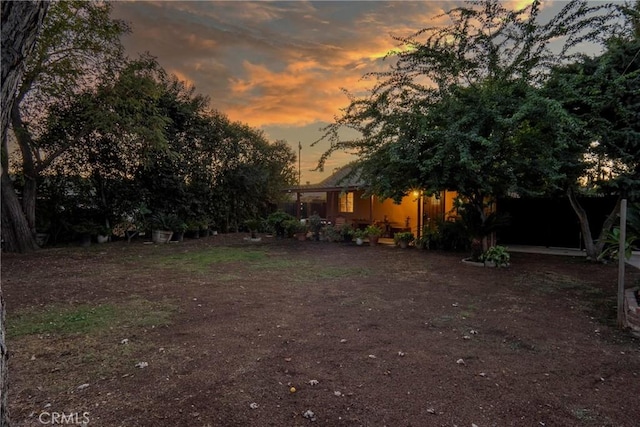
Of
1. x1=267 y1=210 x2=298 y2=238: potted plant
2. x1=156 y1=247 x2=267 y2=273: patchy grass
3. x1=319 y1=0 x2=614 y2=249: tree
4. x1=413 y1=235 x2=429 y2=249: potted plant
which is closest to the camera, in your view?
x1=319 y1=0 x2=614 y2=249: tree

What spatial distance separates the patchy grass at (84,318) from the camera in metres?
3.85

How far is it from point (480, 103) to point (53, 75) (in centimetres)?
1086

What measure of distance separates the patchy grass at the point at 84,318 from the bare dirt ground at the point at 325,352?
4 centimetres

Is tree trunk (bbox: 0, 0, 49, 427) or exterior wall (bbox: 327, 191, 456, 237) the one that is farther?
exterior wall (bbox: 327, 191, 456, 237)

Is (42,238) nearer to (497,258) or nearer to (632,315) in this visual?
(497,258)

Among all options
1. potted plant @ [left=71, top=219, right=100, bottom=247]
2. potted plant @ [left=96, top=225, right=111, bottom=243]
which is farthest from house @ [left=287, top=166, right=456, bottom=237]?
potted plant @ [left=71, top=219, right=100, bottom=247]

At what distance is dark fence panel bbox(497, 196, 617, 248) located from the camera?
35.2 feet

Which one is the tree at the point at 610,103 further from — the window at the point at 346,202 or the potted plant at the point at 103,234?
the potted plant at the point at 103,234

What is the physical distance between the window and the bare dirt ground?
996 cm

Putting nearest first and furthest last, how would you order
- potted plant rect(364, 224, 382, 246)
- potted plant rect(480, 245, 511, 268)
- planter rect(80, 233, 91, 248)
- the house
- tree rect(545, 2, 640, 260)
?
tree rect(545, 2, 640, 260) → potted plant rect(480, 245, 511, 268) → planter rect(80, 233, 91, 248) → potted plant rect(364, 224, 382, 246) → the house

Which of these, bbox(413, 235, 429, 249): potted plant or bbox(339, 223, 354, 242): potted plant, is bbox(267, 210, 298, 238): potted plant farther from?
bbox(413, 235, 429, 249): potted plant

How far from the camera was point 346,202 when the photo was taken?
55.6 feet

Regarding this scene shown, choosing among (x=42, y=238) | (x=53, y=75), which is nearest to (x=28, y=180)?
(x=42, y=238)

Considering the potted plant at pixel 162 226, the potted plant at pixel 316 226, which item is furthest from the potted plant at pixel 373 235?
the potted plant at pixel 162 226
